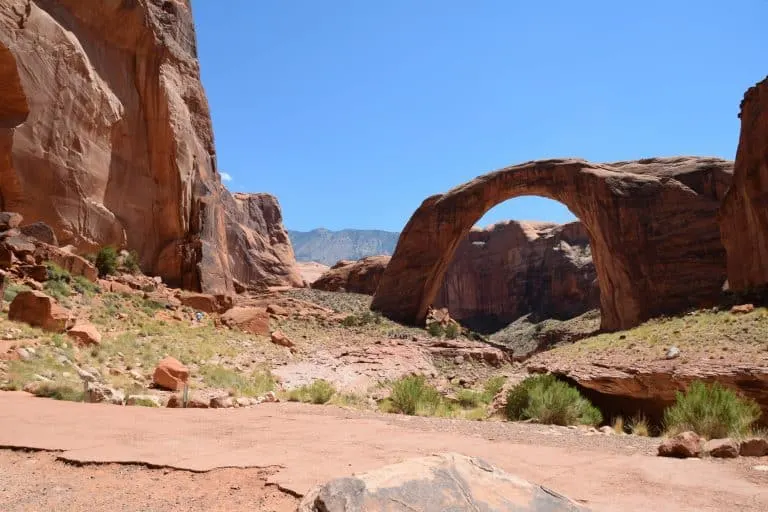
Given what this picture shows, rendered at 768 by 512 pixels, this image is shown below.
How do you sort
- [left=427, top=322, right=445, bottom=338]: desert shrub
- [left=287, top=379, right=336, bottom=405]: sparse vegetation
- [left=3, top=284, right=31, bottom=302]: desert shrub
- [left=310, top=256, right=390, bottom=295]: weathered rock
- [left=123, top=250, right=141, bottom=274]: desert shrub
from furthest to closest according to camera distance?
[left=310, top=256, right=390, bottom=295]: weathered rock
[left=427, top=322, right=445, bottom=338]: desert shrub
[left=123, top=250, right=141, bottom=274]: desert shrub
[left=3, top=284, right=31, bottom=302]: desert shrub
[left=287, top=379, right=336, bottom=405]: sparse vegetation

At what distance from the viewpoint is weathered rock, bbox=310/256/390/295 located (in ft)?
143

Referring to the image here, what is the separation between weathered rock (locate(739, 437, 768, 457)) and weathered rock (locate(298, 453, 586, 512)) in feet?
11.2

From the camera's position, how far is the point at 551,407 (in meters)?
8.77

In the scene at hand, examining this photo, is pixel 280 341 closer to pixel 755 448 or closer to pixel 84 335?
pixel 84 335

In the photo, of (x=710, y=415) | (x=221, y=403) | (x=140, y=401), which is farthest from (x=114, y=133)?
(x=710, y=415)

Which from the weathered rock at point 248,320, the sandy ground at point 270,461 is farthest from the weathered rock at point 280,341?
the sandy ground at point 270,461

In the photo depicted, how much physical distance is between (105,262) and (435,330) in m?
14.8

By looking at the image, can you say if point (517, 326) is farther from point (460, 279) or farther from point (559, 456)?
point (559, 456)

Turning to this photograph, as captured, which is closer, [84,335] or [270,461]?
[270,461]

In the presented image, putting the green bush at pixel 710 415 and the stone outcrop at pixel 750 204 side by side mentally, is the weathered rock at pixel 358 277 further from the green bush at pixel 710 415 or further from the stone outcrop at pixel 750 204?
the green bush at pixel 710 415

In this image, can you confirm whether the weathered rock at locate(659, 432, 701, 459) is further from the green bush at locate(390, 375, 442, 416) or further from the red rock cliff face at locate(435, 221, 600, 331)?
the red rock cliff face at locate(435, 221, 600, 331)

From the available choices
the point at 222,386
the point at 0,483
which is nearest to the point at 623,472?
the point at 0,483

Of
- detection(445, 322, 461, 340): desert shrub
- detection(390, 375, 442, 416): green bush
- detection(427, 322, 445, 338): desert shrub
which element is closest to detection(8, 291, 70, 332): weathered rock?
detection(390, 375, 442, 416): green bush

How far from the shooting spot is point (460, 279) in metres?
55.8
